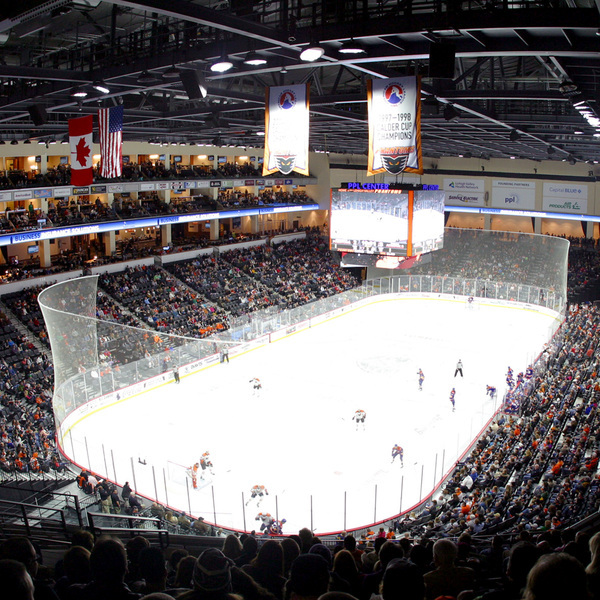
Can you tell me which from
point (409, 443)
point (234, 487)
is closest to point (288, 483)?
point (234, 487)

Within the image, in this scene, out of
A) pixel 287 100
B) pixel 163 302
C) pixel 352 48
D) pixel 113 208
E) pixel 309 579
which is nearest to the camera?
pixel 309 579

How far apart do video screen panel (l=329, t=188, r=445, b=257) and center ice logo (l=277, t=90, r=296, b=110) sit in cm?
1071

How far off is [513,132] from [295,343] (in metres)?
13.2

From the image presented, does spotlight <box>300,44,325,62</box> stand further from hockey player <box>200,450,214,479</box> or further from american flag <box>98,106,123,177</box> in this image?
hockey player <box>200,450,214,479</box>

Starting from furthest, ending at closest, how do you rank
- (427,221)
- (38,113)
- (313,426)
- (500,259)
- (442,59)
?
(500,259) < (427,221) < (313,426) < (38,113) < (442,59)

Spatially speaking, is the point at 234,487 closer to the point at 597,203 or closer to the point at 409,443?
the point at 409,443

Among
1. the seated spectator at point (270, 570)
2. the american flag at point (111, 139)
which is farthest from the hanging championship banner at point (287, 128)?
the seated spectator at point (270, 570)

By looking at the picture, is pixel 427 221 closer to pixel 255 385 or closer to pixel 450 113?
pixel 450 113

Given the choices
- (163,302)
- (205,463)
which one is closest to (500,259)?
(163,302)

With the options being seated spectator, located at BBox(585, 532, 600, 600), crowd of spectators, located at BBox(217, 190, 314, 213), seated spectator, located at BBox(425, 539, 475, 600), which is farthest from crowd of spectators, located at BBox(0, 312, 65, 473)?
crowd of spectators, located at BBox(217, 190, 314, 213)

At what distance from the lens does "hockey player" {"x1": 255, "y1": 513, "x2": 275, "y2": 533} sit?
14.0 m

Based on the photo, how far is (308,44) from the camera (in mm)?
9492

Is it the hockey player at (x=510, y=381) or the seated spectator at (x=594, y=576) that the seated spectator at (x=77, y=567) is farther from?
the hockey player at (x=510, y=381)

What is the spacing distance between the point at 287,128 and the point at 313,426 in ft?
34.5
